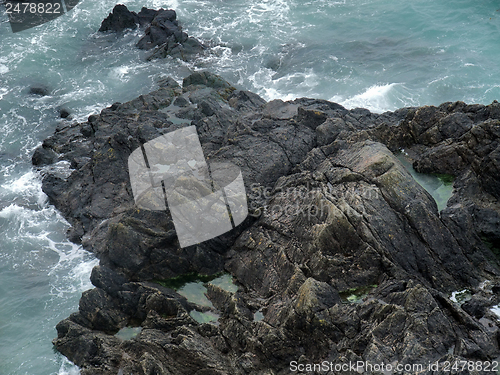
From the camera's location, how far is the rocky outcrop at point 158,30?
1816 inches

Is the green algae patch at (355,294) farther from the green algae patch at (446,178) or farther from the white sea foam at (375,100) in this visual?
the white sea foam at (375,100)

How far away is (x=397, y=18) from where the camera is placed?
5166cm

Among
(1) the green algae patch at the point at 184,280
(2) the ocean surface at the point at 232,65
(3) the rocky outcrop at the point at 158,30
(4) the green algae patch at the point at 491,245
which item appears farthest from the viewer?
(3) the rocky outcrop at the point at 158,30

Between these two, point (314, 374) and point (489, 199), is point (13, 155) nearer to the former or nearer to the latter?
point (314, 374)

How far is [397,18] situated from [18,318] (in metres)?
47.6

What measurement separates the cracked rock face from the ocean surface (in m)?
3.90

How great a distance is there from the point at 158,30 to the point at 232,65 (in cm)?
930

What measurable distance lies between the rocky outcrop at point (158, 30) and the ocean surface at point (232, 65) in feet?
4.47

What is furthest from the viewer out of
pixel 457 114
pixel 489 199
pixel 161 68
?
pixel 161 68

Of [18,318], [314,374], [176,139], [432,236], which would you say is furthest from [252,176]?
[18,318]

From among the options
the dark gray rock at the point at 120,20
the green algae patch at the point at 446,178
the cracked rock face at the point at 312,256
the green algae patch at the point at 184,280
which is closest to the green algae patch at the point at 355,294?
the cracked rock face at the point at 312,256

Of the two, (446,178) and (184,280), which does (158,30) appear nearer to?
(184,280)

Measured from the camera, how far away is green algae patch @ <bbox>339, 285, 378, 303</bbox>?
19.1 metres

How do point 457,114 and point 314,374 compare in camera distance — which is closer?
point 314,374
